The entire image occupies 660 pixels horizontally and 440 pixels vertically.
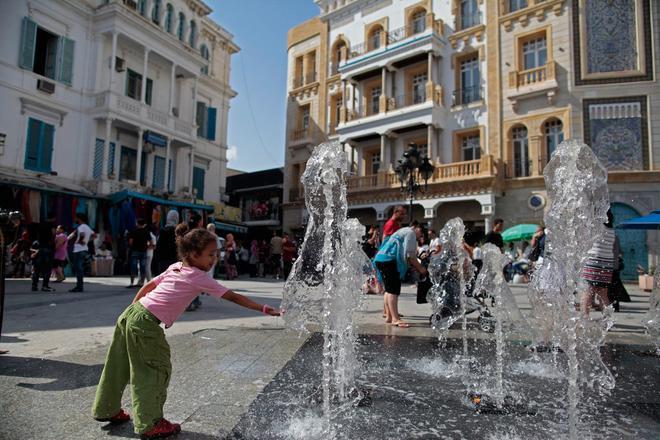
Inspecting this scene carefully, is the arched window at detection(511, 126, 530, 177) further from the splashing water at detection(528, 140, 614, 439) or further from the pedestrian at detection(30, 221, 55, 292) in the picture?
the pedestrian at detection(30, 221, 55, 292)

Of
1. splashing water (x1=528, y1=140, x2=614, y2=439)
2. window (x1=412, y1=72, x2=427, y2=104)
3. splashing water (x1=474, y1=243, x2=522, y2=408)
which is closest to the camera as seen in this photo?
splashing water (x1=474, y1=243, x2=522, y2=408)

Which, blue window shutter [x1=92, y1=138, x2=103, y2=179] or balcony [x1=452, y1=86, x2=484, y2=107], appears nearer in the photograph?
blue window shutter [x1=92, y1=138, x2=103, y2=179]

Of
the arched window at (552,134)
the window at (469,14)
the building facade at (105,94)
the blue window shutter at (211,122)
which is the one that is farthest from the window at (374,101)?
the building facade at (105,94)

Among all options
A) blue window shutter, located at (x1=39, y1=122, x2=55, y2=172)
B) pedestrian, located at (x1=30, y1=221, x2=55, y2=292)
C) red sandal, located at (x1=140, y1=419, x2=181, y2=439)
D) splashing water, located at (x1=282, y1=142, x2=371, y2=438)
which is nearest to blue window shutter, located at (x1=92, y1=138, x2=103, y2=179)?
blue window shutter, located at (x1=39, y1=122, x2=55, y2=172)

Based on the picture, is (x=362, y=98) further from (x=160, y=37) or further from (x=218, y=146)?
(x=160, y=37)

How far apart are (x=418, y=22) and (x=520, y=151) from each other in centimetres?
898

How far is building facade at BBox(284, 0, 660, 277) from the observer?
52.1ft

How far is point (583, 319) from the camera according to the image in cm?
434

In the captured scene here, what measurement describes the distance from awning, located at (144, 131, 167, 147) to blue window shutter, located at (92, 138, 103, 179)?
6.31ft

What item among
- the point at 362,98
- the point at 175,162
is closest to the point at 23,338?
the point at 175,162

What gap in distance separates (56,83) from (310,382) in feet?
59.8

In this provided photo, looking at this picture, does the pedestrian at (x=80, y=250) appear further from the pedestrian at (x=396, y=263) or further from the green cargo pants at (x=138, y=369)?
the green cargo pants at (x=138, y=369)

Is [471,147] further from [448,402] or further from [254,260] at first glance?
[448,402]

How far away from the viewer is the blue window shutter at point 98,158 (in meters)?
17.5
